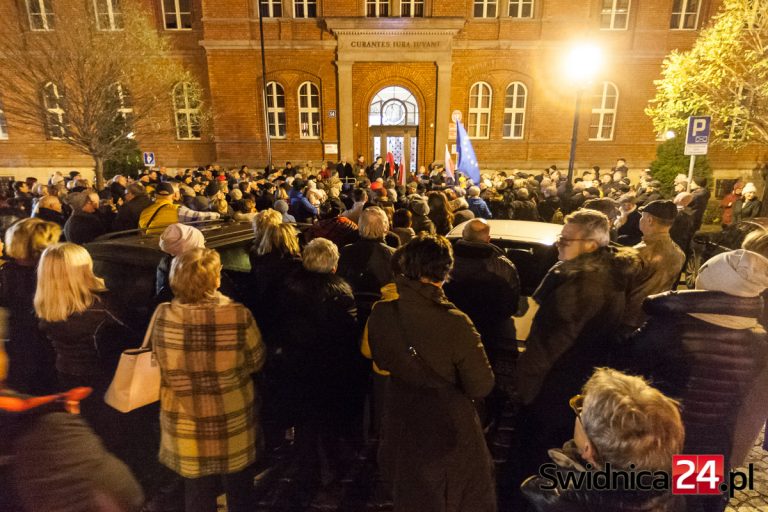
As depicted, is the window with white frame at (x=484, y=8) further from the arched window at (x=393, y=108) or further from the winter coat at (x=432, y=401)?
the winter coat at (x=432, y=401)

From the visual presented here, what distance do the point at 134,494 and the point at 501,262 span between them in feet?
8.84

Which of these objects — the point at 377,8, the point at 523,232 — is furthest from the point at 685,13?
the point at 523,232

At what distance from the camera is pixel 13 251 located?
10.5 feet

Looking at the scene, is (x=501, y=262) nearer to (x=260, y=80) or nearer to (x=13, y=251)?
(x=13, y=251)

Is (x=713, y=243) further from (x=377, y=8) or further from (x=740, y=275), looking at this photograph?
(x=377, y=8)

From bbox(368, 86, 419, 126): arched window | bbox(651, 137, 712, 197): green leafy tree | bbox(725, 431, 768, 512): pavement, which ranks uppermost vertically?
bbox(368, 86, 419, 126): arched window

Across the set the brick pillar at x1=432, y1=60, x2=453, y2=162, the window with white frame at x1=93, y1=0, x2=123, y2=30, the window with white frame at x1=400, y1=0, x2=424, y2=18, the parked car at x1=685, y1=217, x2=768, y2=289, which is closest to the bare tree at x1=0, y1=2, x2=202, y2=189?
the window with white frame at x1=93, y1=0, x2=123, y2=30

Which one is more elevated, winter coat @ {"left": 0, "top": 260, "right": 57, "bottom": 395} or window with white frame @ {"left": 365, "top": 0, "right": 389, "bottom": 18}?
window with white frame @ {"left": 365, "top": 0, "right": 389, "bottom": 18}

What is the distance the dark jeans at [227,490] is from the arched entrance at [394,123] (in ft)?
58.8

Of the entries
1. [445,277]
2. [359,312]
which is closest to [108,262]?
[359,312]

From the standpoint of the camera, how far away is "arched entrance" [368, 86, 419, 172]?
19438 mm

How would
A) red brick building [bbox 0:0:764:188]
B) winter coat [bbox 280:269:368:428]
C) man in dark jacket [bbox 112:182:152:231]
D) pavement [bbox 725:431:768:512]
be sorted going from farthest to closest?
red brick building [bbox 0:0:764:188], man in dark jacket [bbox 112:182:152:231], pavement [bbox 725:431:768:512], winter coat [bbox 280:269:368:428]

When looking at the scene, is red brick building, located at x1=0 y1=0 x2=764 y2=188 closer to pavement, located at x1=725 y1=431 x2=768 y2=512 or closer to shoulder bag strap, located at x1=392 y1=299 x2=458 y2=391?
pavement, located at x1=725 y1=431 x2=768 y2=512

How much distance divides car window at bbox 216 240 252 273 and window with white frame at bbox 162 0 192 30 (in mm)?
18267
